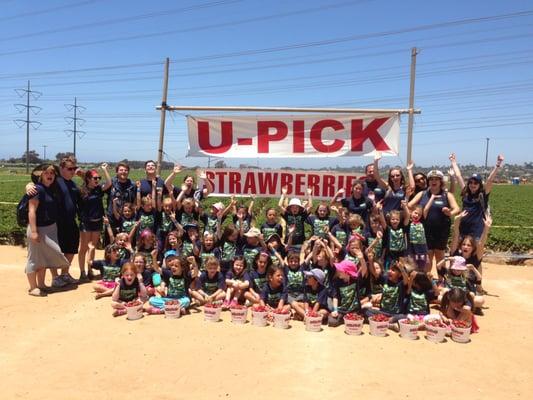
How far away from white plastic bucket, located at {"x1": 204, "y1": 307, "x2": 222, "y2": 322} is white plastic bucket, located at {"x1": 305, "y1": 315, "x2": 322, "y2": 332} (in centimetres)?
122

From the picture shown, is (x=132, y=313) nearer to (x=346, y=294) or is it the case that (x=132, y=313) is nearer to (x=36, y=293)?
(x=36, y=293)

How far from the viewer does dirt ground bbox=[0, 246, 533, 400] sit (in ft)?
12.8

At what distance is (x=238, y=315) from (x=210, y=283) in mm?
1069

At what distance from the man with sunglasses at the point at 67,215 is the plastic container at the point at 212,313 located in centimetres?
312

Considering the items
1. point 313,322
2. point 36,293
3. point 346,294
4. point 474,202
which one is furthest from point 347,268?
point 36,293

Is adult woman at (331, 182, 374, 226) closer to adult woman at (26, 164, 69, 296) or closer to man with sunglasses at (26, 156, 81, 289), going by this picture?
man with sunglasses at (26, 156, 81, 289)

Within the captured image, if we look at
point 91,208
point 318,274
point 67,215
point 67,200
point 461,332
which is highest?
point 67,200

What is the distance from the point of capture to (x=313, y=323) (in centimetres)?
533

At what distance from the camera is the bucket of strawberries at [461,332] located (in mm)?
5090

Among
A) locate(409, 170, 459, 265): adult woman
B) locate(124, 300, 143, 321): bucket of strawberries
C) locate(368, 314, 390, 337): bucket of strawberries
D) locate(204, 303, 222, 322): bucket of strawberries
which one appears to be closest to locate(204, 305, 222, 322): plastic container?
locate(204, 303, 222, 322): bucket of strawberries

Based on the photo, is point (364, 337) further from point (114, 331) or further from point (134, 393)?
point (114, 331)

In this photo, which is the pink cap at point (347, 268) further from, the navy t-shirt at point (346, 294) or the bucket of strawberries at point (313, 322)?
the bucket of strawberries at point (313, 322)

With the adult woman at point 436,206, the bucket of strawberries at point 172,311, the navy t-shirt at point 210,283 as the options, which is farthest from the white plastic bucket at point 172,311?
the adult woman at point 436,206

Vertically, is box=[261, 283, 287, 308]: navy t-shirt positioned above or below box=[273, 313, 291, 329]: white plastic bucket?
above
